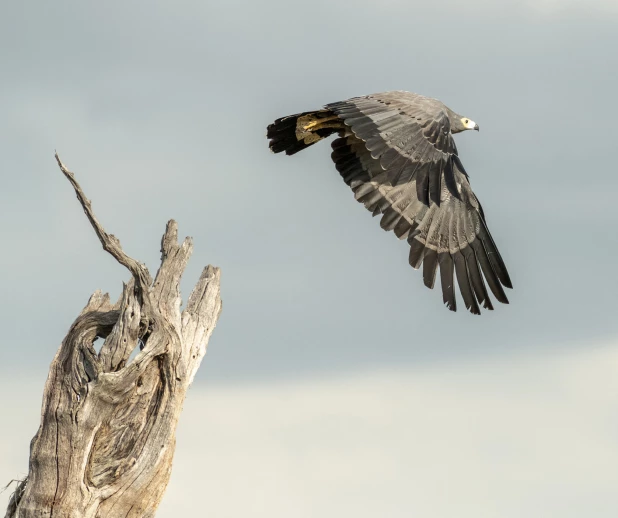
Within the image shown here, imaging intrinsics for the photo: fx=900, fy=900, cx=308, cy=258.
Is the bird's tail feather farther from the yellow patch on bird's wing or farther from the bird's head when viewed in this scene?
the bird's head

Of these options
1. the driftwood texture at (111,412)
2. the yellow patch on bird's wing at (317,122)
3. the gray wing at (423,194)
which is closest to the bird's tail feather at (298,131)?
the yellow patch on bird's wing at (317,122)

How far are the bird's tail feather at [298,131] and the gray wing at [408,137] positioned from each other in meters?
1.12

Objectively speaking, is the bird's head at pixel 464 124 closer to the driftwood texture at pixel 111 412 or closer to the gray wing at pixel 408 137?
the gray wing at pixel 408 137

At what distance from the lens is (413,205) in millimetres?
12016

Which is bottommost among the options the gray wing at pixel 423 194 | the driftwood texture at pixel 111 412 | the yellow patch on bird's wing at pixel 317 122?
Answer: the driftwood texture at pixel 111 412

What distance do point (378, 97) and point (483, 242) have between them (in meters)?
2.38

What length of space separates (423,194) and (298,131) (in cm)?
252

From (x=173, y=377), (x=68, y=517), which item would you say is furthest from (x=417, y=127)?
(x=68, y=517)

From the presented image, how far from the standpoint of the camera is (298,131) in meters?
12.6

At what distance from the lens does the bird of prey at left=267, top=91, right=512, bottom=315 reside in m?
10.7

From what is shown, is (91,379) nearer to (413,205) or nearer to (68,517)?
(68,517)

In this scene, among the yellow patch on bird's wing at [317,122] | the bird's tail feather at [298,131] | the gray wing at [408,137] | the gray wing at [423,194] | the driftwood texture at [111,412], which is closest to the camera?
the driftwood texture at [111,412]

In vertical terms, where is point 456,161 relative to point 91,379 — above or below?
above

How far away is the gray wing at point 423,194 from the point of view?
35.2ft
